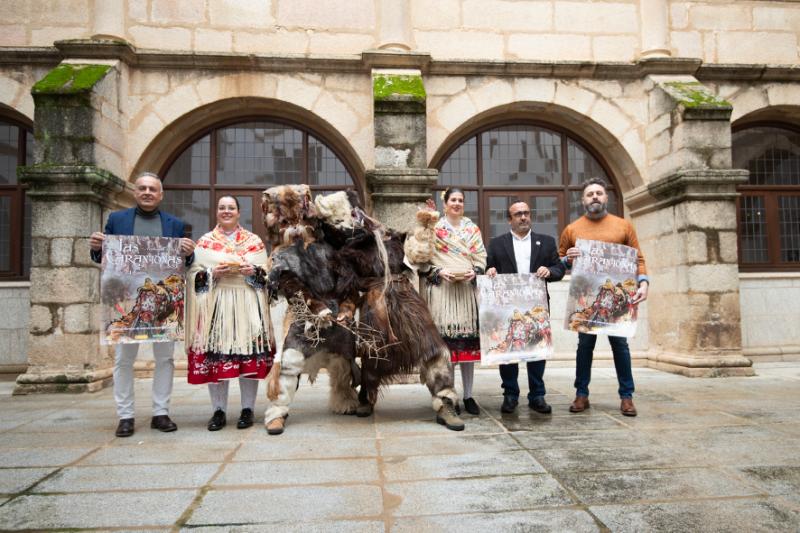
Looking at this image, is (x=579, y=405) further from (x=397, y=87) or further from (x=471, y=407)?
(x=397, y=87)

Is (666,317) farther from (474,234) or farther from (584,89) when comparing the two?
(474,234)

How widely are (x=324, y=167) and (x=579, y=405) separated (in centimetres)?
476

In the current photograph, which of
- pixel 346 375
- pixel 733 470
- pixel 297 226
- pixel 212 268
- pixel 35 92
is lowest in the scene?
pixel 733 470

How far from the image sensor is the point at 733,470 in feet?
9.60

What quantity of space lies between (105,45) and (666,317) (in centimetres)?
790

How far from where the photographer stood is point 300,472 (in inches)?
118

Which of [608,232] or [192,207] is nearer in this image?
[608,232]

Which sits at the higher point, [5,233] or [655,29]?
[655,29]

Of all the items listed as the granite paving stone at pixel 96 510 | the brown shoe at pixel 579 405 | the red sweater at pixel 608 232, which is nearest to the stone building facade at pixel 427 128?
the red sweater at pixel 608 232

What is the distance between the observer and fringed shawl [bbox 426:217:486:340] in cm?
443

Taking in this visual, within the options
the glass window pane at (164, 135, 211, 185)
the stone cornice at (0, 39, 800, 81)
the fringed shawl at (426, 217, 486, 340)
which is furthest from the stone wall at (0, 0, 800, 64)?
the fringed shawl at (426, 217, 486, 340)

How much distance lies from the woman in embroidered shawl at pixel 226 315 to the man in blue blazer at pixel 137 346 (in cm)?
20

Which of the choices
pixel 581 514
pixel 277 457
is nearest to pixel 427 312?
pixel 277 457

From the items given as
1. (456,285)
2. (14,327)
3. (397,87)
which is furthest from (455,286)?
(14,327)
